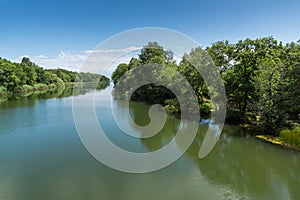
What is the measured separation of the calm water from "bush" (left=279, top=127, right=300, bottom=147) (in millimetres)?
909

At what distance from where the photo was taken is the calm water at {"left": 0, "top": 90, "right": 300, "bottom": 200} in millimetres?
8969

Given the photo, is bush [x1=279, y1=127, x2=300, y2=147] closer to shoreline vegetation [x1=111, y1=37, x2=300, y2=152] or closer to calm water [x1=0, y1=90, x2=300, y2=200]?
shoreline vegetation [x1=111, y1=37, x2=300, y2=152]

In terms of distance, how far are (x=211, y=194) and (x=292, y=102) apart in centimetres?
1081

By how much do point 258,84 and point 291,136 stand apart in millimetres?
4616

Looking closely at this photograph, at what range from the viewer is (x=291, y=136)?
1402 cm

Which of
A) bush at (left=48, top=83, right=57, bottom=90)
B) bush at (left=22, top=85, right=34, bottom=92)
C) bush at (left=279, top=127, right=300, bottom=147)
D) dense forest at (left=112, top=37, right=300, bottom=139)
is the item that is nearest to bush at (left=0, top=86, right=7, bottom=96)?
bush at (left=22, top=85, right=34, bottom=92)

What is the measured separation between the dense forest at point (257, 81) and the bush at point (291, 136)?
1.18 metres

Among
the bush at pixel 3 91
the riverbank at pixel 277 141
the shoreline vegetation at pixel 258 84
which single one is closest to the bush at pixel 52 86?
the bush at pixel 3 91

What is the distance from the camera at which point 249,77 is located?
63.7ft

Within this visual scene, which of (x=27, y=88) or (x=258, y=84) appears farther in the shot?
(x=27, y=88)

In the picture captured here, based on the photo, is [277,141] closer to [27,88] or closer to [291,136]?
[291,136]

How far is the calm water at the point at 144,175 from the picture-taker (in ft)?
29.4

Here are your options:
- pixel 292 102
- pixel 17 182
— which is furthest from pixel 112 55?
pixel 292 102

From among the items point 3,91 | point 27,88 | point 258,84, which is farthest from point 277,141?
point 27,88
